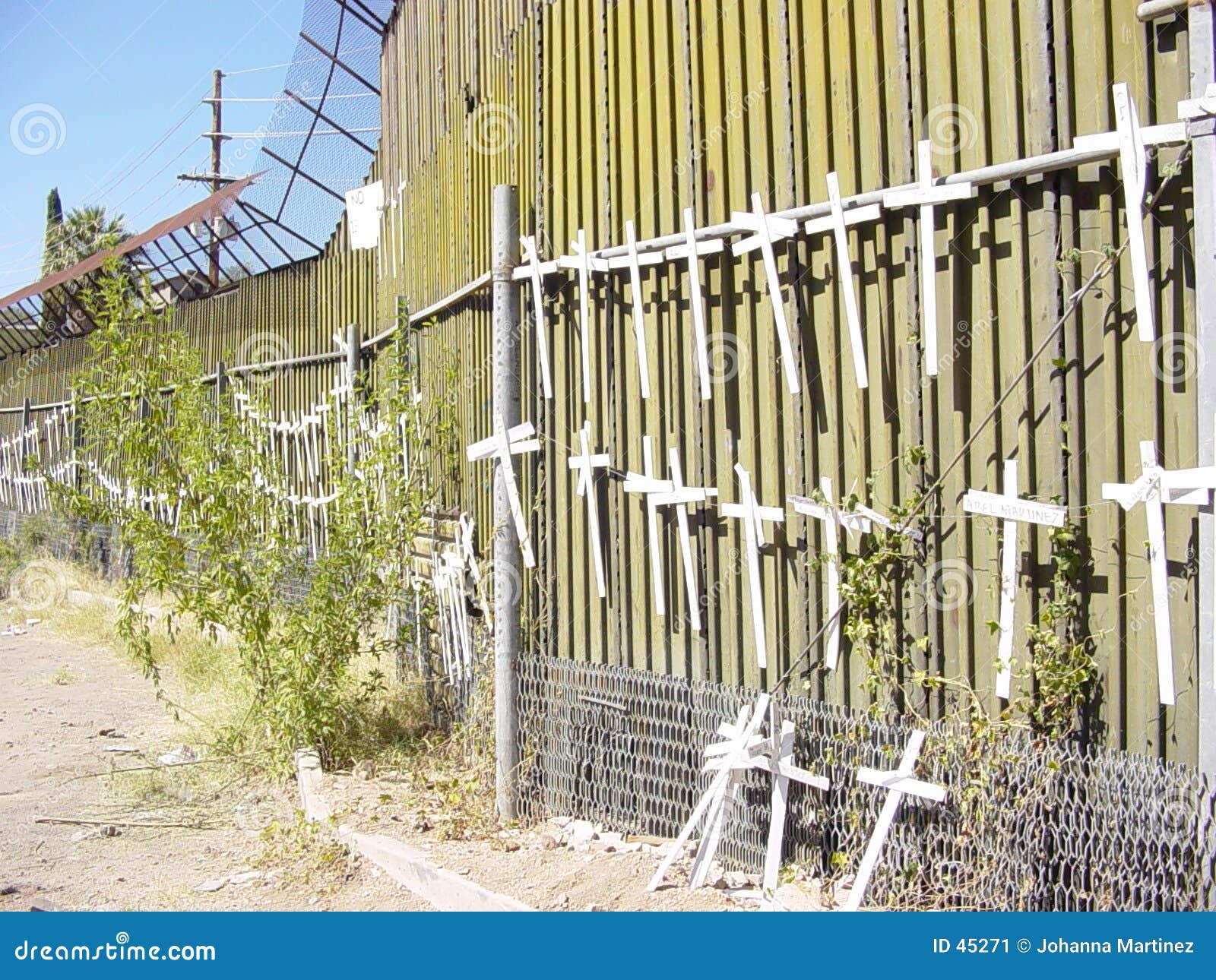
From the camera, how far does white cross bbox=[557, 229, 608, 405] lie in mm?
5020

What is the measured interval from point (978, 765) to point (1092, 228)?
1645mm

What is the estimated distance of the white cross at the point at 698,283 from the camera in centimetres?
446

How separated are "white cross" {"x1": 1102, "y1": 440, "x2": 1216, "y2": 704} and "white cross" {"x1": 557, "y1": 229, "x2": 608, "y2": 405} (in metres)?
2.48

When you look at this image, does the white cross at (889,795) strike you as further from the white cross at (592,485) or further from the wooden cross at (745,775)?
the white cross at (592,485)

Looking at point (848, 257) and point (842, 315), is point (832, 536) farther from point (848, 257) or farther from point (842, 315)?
point (848, 257)

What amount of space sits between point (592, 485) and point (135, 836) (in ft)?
9.00

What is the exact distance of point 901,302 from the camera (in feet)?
12.7

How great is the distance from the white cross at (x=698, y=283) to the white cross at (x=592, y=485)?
2.31 ft

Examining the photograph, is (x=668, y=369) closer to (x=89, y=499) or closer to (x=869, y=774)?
(x=869, y=774)

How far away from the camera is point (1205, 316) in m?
3.07

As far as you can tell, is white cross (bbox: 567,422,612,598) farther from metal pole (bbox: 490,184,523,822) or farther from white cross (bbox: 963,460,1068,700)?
white cross (bbox: 963,460,1068,700)

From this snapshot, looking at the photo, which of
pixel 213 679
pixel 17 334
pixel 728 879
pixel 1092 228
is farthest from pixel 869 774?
pixel 17 334

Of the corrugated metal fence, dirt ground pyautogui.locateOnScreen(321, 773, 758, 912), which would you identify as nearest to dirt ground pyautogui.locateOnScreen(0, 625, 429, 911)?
dirt ground pyautogui.locateOnScreen(321, 773, 758, 912)

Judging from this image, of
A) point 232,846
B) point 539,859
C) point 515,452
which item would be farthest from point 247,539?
point 539,859
